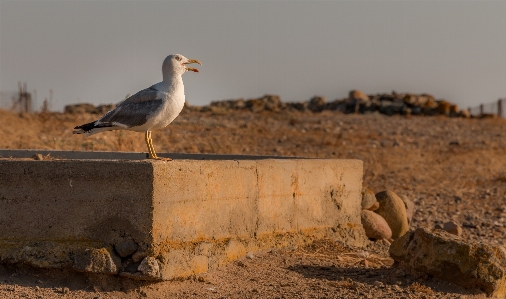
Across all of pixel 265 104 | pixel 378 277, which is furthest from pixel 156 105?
pixel 265 104

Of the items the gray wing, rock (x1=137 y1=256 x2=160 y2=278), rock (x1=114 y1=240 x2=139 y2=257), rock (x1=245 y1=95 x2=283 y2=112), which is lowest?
rock (x1=137 y1=256 x2=160 y2=278)

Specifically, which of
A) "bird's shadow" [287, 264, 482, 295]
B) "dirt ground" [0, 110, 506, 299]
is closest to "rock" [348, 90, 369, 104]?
"dirt ground" [0, 110, 506, 299]

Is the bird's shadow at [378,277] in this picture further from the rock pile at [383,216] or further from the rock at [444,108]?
the rock at [444,108]

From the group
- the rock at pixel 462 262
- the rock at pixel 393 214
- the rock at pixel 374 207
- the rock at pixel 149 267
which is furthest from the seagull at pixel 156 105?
the rock at pixel 393 214

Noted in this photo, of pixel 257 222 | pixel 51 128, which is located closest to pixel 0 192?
pixel 257 222

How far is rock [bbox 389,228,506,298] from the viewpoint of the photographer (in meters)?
6.41

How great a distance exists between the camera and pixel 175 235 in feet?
20.7

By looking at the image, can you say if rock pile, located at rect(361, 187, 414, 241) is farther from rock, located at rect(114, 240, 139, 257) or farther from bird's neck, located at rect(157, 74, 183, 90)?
rock, located at rect(114, 240, 139, 257)

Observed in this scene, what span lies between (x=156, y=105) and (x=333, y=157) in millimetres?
11590

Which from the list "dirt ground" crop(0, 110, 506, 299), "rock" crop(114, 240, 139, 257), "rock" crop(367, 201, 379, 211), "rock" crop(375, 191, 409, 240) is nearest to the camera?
"rock" crop(114, 240, 139, 257)

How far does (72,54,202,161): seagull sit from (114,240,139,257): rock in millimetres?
796

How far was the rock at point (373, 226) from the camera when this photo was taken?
29.6 feet

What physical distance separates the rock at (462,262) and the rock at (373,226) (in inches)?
91.0

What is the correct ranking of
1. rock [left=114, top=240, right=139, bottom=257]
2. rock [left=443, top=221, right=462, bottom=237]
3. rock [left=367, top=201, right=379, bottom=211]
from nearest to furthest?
1. rock [left=114, top=240, right=139, bottom=257]
2. rock [left=367, top=201, right=379, bottom=211]
3. rock [left=443, top=221, right=462, bottom=237]
